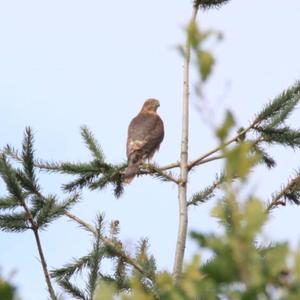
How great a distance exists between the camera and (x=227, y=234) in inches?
57.0

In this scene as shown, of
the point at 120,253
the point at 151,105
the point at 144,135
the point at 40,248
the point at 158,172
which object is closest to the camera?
the point at 40,248

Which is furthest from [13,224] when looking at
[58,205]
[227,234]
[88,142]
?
[227,234]

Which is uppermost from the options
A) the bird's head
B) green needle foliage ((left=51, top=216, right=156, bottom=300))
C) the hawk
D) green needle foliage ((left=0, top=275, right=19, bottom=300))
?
the bird's head

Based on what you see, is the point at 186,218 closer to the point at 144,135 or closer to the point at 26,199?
the point at 26,199

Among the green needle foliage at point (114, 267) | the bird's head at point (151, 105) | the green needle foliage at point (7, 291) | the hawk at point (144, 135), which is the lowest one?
the green needle foliage at point (7, 291)

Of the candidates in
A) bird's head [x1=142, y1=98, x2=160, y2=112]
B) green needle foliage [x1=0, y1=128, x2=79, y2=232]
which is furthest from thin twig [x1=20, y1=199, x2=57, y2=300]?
bird's head [x1=142, y1=98, x2=160, y2=112]

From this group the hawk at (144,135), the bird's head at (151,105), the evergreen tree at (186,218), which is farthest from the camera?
the bird's head at (151,105)

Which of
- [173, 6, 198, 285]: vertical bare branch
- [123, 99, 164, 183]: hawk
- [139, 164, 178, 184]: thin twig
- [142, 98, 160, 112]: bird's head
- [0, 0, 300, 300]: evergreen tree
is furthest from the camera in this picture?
[142, 98, 160, 112]: bird's head

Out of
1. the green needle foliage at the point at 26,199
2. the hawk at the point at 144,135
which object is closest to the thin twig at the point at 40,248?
the green needle foliage at the point at 26,199

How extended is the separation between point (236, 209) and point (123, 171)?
163 inches

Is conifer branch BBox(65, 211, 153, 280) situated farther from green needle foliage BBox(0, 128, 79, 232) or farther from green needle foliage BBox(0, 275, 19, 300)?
green needle foliage BBox(0, 275, 19, 300)

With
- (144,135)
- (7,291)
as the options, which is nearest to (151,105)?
(144,135)

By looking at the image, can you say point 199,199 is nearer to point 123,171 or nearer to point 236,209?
point 123,171

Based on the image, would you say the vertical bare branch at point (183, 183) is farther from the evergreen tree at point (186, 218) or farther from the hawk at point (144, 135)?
the hawk at point (144, 135)
